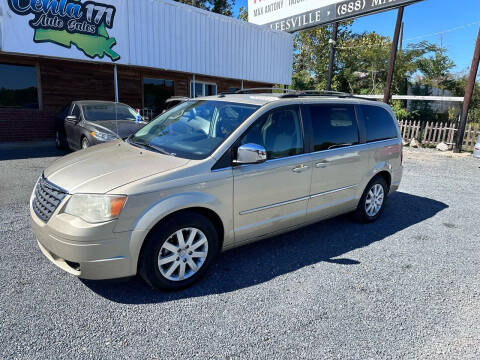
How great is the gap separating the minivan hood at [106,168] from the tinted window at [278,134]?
794mm

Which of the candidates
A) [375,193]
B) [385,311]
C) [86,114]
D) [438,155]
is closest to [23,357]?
[385,311]

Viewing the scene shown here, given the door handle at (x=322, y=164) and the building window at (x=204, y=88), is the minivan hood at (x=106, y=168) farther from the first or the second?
the building window at (x=204, y=88)

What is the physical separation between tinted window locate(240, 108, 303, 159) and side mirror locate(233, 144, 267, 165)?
0.54 ft

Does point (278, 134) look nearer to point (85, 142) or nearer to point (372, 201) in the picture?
point (372, 201)

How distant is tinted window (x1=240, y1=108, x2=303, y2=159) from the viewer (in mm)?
3300

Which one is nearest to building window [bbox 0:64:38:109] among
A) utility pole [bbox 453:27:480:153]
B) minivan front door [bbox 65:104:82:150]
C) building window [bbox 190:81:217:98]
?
minivan front door [bbox 65:104:82:150]

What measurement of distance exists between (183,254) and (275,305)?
912mm

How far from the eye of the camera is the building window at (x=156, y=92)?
47.3 feet

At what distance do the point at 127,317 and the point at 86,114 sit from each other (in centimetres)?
702

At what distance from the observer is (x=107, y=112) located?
865cm

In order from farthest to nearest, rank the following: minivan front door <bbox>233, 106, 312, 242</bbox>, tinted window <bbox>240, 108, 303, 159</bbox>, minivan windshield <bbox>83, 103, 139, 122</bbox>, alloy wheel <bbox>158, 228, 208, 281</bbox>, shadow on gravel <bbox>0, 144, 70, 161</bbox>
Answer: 1. shadow on gravel <bbox>0, 144, 70, 161</bbox>
2. minivan windshield <bbox>83, 103, 139, 122</bbox>
3. tinted window <bbox>240, 108, 303, 159</bbox>
4. minivan front door <bbox>233, 106, 312, 242</bbox>
5. alloy wheel <bbox>158, 228, 208, 281</bbox>

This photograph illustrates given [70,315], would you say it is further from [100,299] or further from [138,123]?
[138,123]

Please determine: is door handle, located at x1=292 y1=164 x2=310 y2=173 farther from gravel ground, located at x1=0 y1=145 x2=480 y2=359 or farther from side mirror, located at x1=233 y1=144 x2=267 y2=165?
gravel ground, located at x1=0 y1=145 x2=480 y2=359

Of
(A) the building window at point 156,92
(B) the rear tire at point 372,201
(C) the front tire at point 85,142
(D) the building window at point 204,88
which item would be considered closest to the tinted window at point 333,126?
(B) the rear tire at point 372,201
